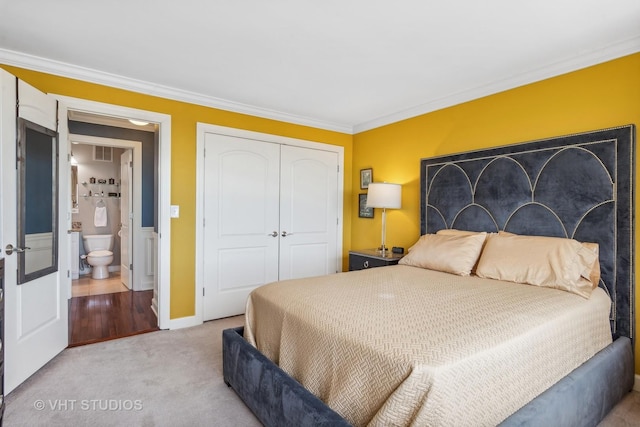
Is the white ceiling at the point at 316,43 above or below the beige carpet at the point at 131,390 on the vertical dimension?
above

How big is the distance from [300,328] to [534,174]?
225cm

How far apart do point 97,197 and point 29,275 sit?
166 inches

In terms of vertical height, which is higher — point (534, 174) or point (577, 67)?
point (577, 67)

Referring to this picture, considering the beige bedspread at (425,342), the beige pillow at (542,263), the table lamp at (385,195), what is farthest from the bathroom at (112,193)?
the beige pillow at (542,263)

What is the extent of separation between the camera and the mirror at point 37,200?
2.32 metres

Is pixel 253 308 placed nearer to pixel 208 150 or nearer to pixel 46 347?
pixel 46 347

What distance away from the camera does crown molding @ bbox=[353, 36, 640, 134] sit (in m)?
2.33

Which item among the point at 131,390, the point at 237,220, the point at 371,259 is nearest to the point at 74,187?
the point at 237,220

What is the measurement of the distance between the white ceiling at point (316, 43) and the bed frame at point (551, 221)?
0.66 metres

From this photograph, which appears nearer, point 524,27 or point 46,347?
point 524,27

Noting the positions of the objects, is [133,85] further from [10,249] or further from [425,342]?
[425,342]

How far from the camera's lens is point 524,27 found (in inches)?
85.0

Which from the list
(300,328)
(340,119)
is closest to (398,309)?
(300,328)

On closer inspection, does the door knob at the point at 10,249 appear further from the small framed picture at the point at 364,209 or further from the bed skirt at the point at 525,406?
the small framed picture at the point at 364,209
